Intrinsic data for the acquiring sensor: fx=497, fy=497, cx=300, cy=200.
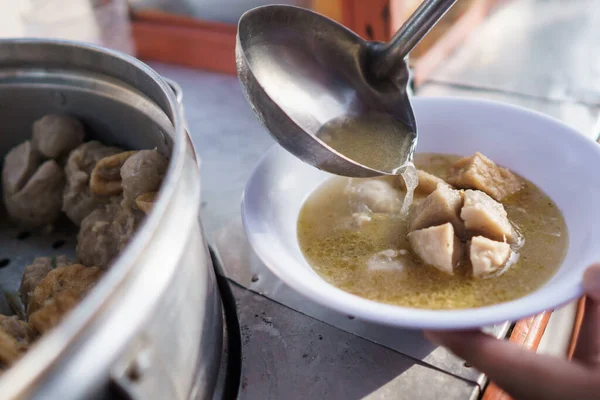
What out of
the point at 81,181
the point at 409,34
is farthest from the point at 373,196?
the point at 81,181

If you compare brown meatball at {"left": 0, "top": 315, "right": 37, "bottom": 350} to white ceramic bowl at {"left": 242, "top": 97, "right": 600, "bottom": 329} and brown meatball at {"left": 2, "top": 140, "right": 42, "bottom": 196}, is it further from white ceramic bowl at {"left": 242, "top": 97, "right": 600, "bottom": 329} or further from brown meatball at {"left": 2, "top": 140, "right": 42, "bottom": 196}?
brown meatball at {"left": 2, "top": 140, "right": 42, "bottom": 196}

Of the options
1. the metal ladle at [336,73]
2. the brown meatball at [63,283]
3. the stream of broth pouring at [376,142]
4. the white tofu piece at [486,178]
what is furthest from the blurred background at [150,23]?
the brown meatball at [63,283]

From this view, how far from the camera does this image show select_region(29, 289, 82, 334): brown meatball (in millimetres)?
867

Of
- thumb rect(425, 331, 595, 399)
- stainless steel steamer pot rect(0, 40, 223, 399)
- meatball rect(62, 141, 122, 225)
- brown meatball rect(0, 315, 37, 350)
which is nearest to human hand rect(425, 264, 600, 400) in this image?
thumb rect(425, 331, 595, 399)

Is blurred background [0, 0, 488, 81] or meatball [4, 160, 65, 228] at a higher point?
blurred background [0, 0, 488, 81]

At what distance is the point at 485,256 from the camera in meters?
0.94

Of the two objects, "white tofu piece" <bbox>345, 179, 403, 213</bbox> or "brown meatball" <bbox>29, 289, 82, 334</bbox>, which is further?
"white tofu piece" <bbox>345, 179, 403, 213</bbox>

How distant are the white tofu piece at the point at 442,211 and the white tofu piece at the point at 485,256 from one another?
8 cm

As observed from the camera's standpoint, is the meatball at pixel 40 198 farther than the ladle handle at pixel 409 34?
Yes

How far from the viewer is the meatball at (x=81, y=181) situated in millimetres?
1243

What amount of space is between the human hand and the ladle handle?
0.61 meters

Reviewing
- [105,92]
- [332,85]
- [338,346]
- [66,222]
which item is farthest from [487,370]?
[66,222]

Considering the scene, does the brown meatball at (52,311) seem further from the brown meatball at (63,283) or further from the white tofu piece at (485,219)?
the white tofu piece at (485,219)

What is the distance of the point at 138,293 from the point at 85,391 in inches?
4.5
